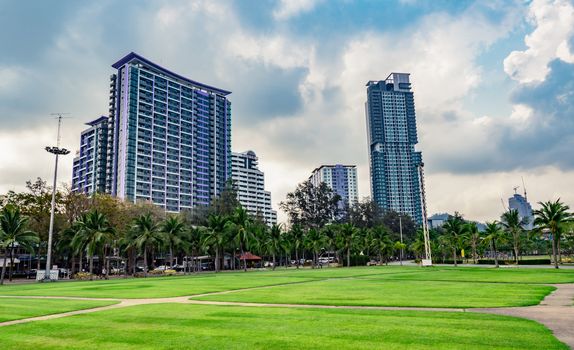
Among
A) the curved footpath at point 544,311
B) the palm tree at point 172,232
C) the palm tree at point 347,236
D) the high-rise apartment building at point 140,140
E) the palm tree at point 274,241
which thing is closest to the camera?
the curved footpath at point 544,311

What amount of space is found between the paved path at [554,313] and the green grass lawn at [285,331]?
47cm

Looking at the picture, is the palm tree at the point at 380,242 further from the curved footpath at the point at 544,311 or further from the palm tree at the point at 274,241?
the curved footpath at the point at 544,311

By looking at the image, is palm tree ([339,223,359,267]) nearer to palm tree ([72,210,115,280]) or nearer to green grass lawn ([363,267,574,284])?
green grass lawn ([363,267,574,284])

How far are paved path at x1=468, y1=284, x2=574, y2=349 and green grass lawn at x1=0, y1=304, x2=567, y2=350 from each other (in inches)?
18.7

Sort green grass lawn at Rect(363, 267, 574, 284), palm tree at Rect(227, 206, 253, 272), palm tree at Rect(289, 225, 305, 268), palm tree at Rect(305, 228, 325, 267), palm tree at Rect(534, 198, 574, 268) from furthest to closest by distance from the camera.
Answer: palm tree at Rect(289, 225, 305, 268)
palm tree at Rect(305, 228, 325, 267)
palm tree at Rect(227, 206, 253, 272)
palm tree at Rect(534, 198, 574, 268)
green grass lawn at Rect(363, 267, 574, 284)

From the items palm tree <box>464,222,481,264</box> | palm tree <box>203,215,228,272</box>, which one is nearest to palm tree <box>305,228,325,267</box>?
palm tree <box>203,215,228,272</box>

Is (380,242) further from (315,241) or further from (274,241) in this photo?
(274,241)

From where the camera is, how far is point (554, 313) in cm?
1634

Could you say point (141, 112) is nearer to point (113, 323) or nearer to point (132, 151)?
point (132, 151)

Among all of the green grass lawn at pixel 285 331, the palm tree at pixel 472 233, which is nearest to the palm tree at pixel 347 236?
the palm tree at pixel 472 233

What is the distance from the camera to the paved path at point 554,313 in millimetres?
12539

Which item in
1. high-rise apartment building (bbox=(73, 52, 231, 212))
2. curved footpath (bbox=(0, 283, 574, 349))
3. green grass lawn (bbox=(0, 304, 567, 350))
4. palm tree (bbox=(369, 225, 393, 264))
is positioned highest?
high-rise apartment building (bbox=(73, 52, 231, 212))

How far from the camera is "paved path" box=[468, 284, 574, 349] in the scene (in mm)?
12539

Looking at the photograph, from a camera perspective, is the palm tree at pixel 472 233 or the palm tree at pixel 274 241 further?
the palm tree at pixel 274 241
